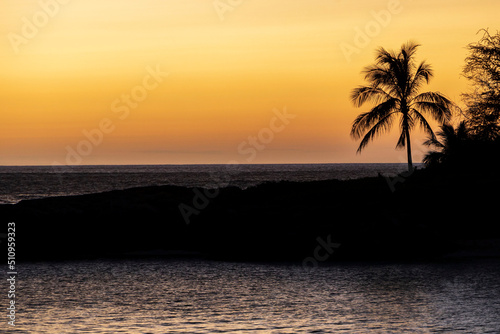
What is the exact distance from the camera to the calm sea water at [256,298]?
13.1 metres

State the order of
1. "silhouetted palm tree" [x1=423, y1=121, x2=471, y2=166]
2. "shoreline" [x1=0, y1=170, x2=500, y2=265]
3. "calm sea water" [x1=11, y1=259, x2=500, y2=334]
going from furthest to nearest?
"silhouetted palm tree" [x1=423, y1=121, x2=471, y2=166]
"shoreline" [x1=0, y1=170, x2=500, y2=265]
"calm sea water" [x1=11, y1=259, x2=500, y2=334]

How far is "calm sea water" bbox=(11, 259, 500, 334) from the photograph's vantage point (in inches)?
516

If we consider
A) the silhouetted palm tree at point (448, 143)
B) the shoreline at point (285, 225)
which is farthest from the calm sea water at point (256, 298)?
the silhouetted palm tree at point (448, 143)

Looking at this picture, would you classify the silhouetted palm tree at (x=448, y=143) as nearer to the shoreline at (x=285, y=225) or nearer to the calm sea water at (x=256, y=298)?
the shoreline at (x=285, y=225)

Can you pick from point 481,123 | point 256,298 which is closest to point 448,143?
point 481,123

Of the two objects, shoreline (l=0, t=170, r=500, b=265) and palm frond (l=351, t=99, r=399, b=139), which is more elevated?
palm frond (l=351, t=99, r=399, b=139)

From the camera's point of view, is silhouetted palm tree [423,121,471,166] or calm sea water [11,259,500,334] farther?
silhouetted palm tree [423,121,471,166]

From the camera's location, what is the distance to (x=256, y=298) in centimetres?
1616

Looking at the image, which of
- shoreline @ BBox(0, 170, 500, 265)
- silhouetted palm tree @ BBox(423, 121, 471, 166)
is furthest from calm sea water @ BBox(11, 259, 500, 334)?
silhouetted palm tree @ BBox(423, 121, 471, 166)

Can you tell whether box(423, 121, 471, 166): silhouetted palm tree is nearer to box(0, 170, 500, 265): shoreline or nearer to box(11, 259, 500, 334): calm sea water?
box(0, 170, 500, 265): shoreline

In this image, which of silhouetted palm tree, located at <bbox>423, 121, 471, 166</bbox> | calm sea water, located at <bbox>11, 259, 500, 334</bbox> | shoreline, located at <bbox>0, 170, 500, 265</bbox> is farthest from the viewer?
silhouetted palm tree, located at <bbox>423, 121, 471, 166</bbox>

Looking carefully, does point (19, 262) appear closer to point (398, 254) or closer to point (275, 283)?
point (275, 283)

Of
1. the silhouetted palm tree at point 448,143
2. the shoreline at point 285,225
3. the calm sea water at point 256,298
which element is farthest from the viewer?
the silhouetted palm tree at point 448,143

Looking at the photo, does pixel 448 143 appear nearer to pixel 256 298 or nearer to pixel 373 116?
pixel 373 116
